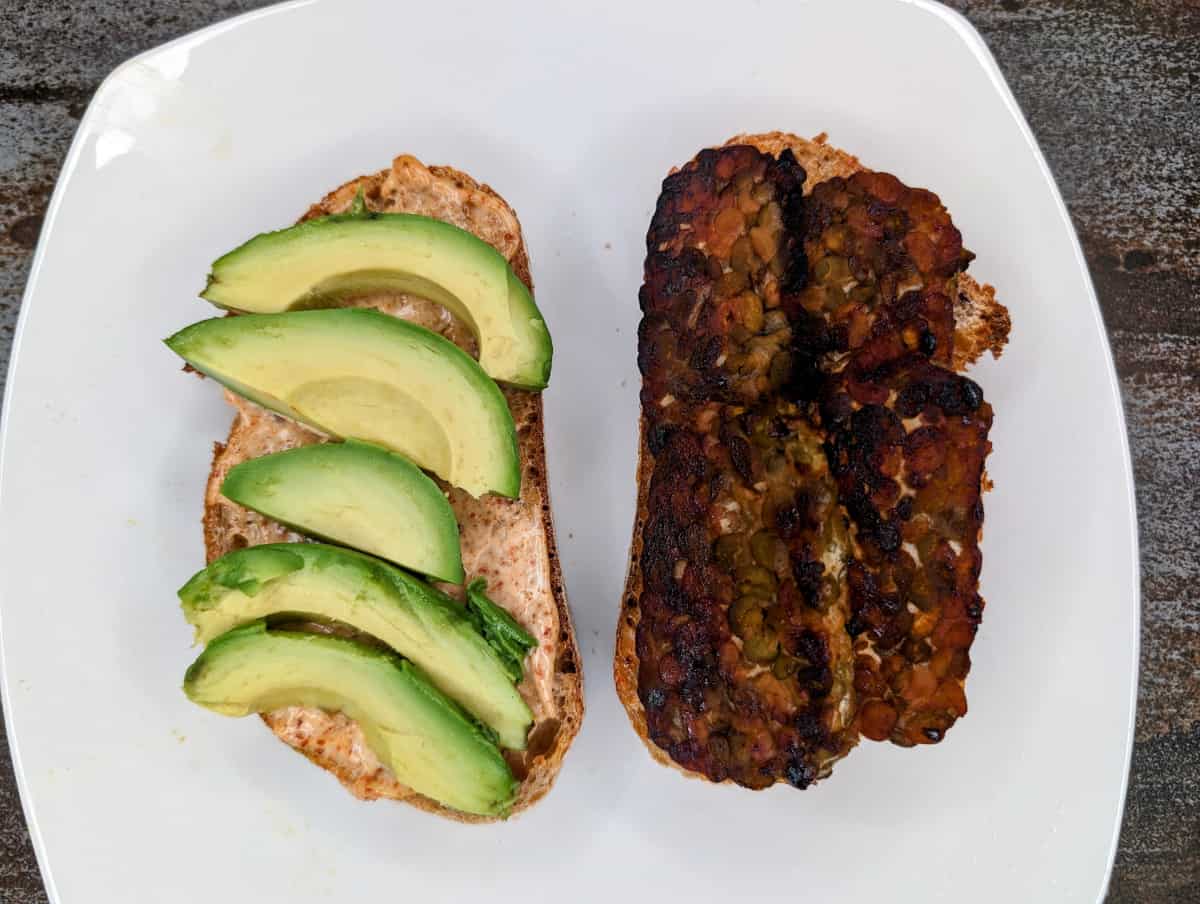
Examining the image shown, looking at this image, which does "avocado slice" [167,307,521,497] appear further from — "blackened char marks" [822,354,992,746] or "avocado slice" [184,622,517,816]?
"blackened char marks" [822,354,992,746]

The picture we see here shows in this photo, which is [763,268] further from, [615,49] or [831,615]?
[615,49]

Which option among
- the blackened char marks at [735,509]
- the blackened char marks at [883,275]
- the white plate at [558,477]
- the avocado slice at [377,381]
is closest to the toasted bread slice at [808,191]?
the white plate at [558,477]

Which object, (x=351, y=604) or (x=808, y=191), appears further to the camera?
(x=808, y=191)

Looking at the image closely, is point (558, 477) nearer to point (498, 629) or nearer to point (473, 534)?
point (473, 534)

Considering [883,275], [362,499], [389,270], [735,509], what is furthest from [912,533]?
[389,270]

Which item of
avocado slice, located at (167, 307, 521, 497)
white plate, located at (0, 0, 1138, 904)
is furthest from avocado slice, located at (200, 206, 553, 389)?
white plate, located at (0, 0, 1138, 904)

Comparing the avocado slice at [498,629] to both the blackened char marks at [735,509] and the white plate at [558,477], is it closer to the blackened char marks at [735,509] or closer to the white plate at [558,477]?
the blackened char marks at [735,509]
